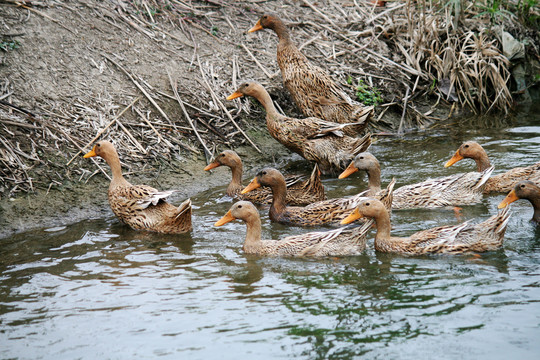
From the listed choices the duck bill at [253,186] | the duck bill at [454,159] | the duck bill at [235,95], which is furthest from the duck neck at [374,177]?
the duck bill at [235,95]

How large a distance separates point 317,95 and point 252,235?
3.58 m

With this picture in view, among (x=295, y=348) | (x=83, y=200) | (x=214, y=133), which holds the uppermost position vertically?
(x=214, y=133)

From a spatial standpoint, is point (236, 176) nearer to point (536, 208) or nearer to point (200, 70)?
point (200, 70)

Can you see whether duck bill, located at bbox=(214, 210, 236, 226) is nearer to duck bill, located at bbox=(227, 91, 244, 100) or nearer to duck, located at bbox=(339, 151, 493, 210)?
duck, located at bbox=(339, 151, 493, 210)

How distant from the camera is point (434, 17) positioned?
12.1 m

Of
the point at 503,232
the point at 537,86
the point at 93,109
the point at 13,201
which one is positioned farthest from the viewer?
the point at 537,86

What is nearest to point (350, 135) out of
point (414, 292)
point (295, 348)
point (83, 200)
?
point (83, 200)

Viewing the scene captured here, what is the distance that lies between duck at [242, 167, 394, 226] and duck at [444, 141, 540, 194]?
69.3 inches

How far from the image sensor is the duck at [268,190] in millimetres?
9047

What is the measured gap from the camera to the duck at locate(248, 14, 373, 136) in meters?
10.3

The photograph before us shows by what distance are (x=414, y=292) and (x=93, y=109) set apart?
223 inches

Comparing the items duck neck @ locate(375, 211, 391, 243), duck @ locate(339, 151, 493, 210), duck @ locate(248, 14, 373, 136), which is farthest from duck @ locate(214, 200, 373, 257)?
duck @ locate(248, 14, 373, 136)

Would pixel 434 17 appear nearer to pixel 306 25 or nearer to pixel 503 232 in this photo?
pixel 306 25

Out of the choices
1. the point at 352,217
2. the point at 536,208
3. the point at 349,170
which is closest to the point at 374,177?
the point at 349,170
